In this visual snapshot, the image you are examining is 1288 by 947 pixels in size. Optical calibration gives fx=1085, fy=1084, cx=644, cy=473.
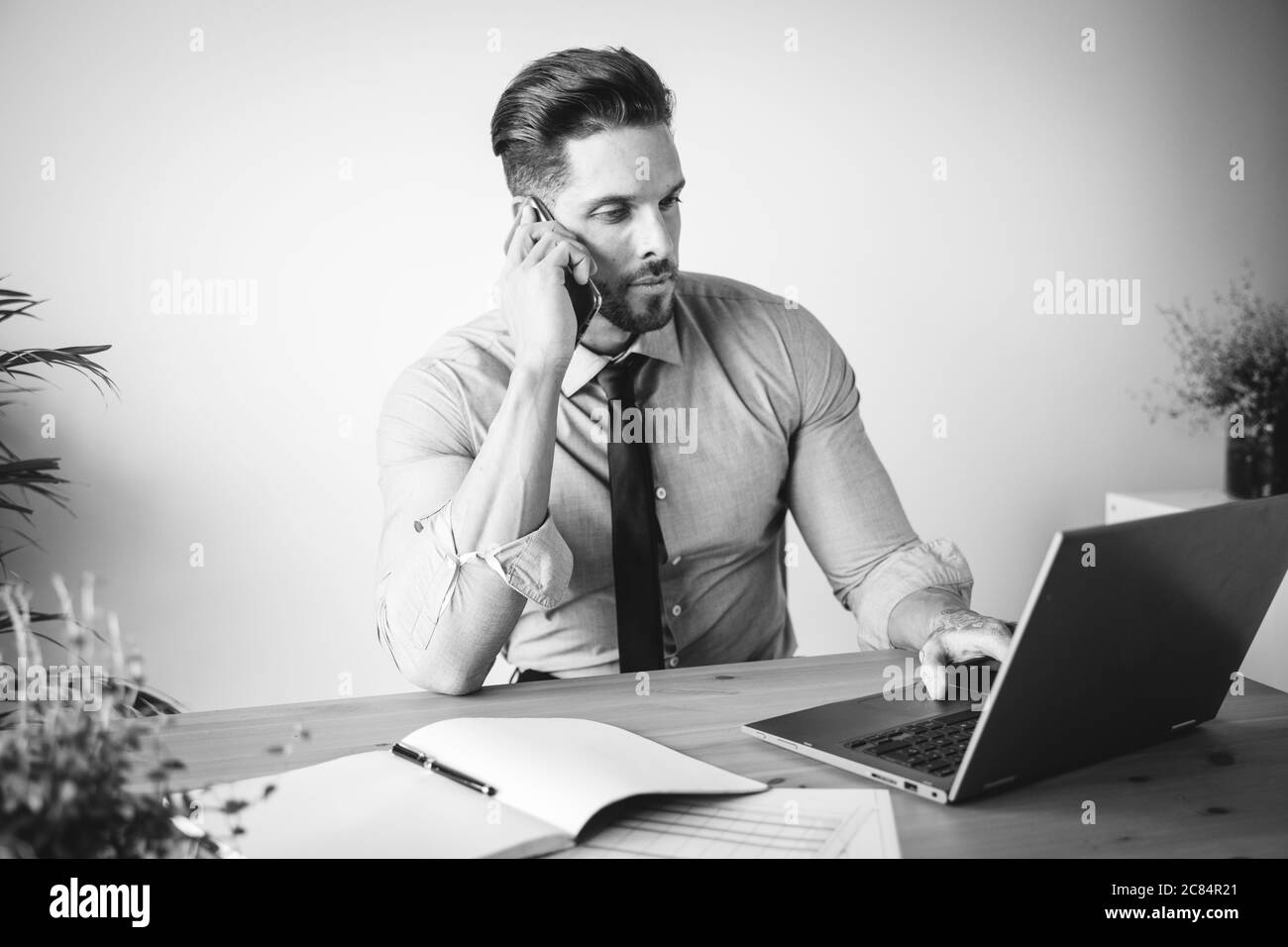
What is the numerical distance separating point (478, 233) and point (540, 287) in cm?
130

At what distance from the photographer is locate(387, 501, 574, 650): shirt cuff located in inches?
52.2

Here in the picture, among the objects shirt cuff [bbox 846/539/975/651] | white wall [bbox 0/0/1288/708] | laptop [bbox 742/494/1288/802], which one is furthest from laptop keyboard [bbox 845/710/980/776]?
white wall [bbox 0/0/1288/708]

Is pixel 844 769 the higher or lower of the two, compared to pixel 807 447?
lower

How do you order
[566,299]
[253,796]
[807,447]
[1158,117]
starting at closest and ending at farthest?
[253,796], [566,299], [807,447], [1158,117]

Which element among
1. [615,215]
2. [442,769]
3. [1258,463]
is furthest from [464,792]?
[1258,463]

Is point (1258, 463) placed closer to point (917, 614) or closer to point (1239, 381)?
point (1239, 381)

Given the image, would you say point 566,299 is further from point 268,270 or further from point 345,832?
point 268,270

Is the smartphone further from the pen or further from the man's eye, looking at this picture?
the pen

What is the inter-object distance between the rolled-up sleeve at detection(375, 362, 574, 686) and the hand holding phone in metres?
0.22

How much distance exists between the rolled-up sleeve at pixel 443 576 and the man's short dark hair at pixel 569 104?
56cm
